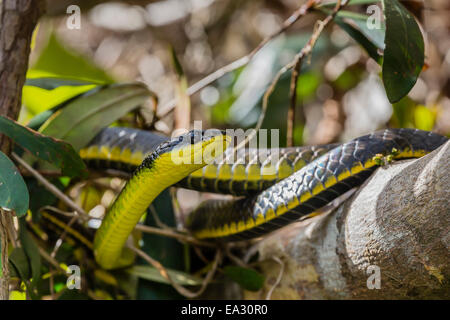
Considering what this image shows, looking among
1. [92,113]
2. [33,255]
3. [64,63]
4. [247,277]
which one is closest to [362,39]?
[247,277]

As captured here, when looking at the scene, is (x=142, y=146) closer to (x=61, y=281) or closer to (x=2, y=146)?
(x=2, y=146)

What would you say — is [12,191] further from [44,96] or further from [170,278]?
[44,96]

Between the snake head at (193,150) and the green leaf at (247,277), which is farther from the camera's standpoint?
the green leaf at (247,277)

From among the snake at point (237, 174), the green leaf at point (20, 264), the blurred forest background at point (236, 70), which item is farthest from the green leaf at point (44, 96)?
the green leaf at point (20, 264)

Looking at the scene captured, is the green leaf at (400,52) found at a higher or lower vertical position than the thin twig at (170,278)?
higher

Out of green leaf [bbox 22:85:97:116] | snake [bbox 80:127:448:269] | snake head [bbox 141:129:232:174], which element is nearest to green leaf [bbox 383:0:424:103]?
snake [bbox 80:127:448:269]

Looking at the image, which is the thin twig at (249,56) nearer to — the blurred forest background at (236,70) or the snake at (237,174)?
the blurred forest background at (236,70)
